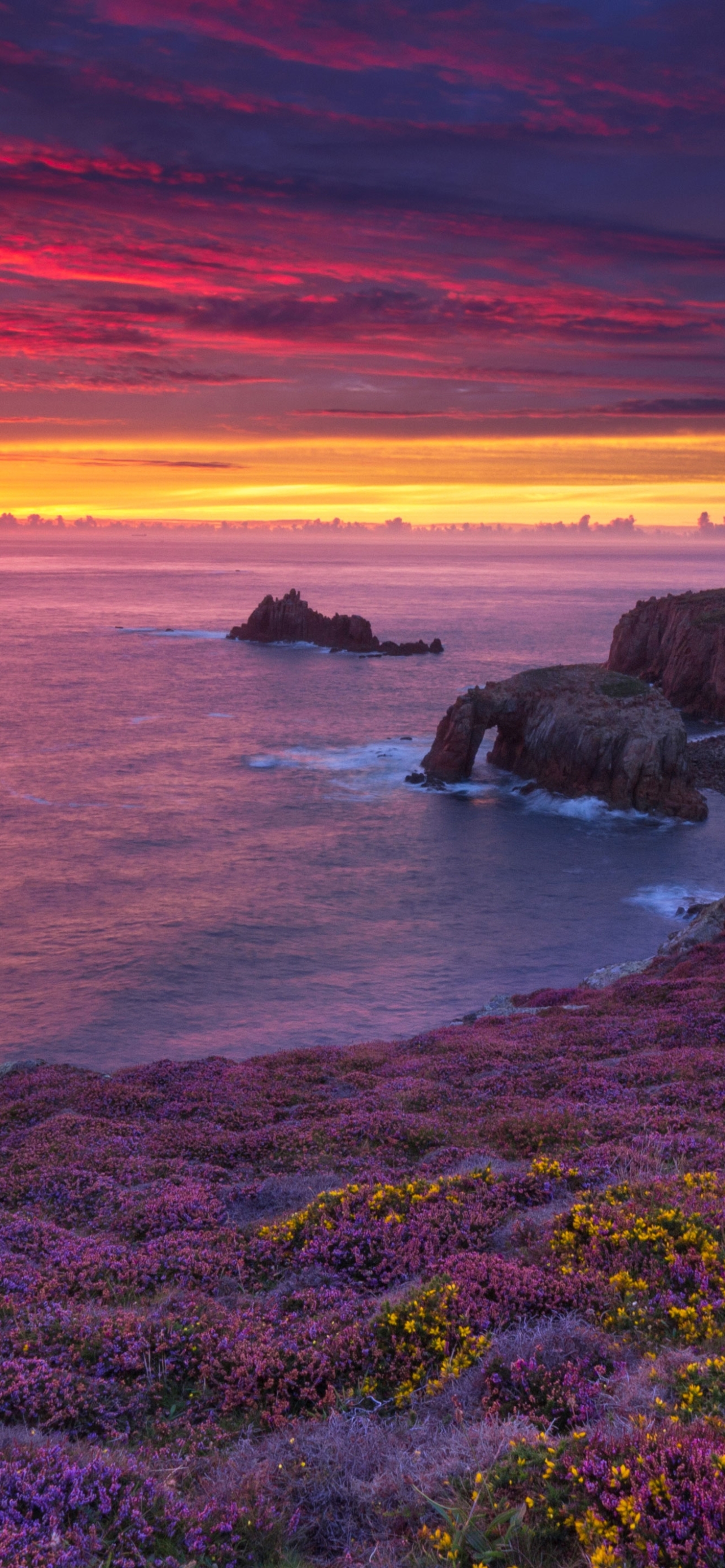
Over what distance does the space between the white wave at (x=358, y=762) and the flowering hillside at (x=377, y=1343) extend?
53053mm

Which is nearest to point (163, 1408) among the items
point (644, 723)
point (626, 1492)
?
point (626, 1492)

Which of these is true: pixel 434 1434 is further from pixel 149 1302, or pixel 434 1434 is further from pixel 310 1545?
pixel 149 1302

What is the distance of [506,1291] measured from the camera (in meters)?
7.58

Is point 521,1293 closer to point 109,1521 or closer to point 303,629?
point 109,1521

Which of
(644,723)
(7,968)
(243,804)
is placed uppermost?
(644,723)

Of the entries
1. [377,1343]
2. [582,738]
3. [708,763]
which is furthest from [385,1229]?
[708,763]

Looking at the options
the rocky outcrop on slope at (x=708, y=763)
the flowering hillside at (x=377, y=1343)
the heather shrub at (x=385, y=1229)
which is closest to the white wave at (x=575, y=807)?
the rocky outcrop on slope at (x=708, y=763)

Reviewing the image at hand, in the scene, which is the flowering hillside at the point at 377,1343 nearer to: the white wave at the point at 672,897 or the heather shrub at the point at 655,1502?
the heather shrub at the point at 655,1502

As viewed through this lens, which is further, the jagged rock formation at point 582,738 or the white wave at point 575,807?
the jagged rock formation at point 582,738

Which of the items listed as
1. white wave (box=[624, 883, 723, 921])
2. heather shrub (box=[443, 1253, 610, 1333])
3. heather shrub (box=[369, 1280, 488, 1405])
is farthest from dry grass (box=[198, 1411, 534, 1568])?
white wave (box=[624, 883, 723, 921])

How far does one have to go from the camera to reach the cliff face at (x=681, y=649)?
8769 cm

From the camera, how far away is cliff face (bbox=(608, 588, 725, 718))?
288ft

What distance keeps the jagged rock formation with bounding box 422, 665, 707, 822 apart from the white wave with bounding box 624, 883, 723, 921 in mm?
12985

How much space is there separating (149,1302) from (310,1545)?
3.56m
